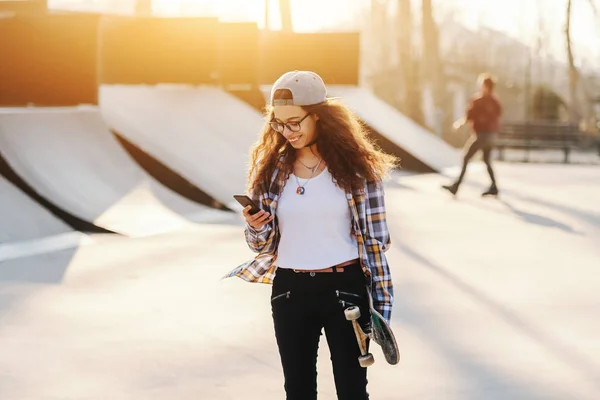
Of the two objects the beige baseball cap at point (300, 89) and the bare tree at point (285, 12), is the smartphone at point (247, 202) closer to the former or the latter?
the beige baseball cap at point (300, 89)

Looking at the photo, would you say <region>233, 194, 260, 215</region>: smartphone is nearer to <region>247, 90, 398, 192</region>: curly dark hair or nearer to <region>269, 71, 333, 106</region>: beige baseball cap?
<region>247, 90, 398, 192</region>: curly dark hair

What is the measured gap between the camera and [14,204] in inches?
454

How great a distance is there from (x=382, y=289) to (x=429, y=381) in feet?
6.66

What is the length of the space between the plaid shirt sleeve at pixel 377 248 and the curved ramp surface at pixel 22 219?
7.14 metres

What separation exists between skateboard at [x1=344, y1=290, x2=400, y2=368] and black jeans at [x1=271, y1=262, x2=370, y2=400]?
38 millimetres

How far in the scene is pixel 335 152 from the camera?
4016 mm

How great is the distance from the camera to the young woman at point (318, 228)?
156 inches

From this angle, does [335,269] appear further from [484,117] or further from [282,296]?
[484,117]

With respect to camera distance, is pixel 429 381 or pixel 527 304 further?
pixel 527 304

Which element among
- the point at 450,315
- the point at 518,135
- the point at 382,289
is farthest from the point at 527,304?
the point at 518,135

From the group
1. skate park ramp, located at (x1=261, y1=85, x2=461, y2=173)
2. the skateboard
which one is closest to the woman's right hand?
the skateboard

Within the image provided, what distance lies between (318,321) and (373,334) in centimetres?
21

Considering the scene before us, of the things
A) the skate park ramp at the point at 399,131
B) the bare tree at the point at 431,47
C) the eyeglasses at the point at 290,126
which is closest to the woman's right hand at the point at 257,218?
the eyeglasses at the point at 290,126

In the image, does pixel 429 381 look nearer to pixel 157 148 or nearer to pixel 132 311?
pixel 132 311
